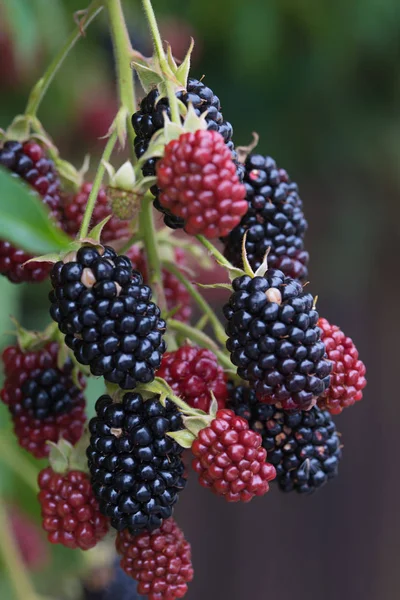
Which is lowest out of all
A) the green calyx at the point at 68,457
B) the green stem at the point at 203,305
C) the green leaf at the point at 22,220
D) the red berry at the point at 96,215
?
the green calyx at the point at 68,457

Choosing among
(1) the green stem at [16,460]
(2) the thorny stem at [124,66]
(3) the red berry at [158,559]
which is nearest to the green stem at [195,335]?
(2) the thorny stem at [124,66]

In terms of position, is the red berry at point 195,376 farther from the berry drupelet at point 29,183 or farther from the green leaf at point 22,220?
the green leaf at point 22,220

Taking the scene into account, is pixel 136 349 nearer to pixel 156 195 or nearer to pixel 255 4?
pixel 156 195

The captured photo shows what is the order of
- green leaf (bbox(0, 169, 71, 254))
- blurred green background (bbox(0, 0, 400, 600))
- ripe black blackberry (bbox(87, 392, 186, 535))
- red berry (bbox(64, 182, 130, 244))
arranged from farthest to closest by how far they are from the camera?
blurred green background (bbox(0, 0, 400, 600)) < red berry (bbox(64, 182, 130, 244)) < ripe black blackberry (bbox(87, 392, 186, 535)) < green leaf (bbox(0, 169, 71, 254))

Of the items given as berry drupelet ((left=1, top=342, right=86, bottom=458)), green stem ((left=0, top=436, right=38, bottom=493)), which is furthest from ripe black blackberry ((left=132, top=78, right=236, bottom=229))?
green stem ((left=0, top=436, right=38, bottom=493))

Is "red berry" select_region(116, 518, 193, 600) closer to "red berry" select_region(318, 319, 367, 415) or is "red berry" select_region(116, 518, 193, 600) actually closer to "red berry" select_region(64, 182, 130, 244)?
"red berry" select_region(318, 319, 367, 415)

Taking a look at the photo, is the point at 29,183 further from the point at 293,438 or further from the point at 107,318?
the point at 293,438
